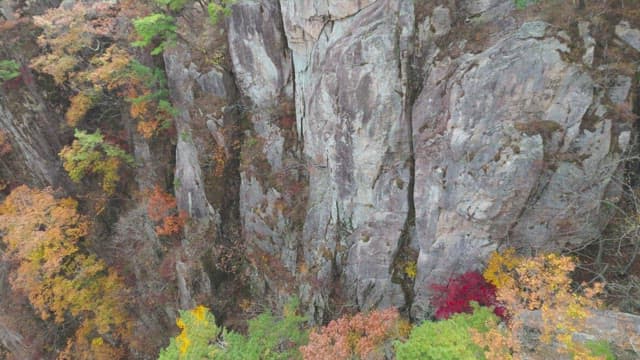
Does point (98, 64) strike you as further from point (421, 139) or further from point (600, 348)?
point (600, 348)

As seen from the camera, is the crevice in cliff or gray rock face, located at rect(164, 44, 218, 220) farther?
gray rock face, located at rect(164, 44, 218, 220)

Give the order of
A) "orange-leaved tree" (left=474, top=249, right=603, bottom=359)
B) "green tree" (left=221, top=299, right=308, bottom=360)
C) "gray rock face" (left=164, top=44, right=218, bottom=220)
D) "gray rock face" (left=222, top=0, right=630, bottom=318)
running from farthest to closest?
"gray rock face" (left=164, top=44, right=218, bottom=220) → "green tree" (left=221, top=299, right=308, bottom=360) → "gray rock face" (left=222, top=0, right=630, bottom=318) → "orange-leaved tree" (left=474, top=249, right=603, bottom=359)

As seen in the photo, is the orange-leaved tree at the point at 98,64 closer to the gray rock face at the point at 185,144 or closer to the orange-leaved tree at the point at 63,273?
the gray rock face at the point at 185,144

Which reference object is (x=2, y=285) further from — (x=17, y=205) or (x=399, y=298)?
(x=399, y=298)

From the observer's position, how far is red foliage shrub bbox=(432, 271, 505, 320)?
1046 centimetres

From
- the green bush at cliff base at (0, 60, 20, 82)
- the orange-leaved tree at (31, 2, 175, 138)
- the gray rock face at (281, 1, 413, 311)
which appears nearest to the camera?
the gray rock face at (281, 1, 413, 311)

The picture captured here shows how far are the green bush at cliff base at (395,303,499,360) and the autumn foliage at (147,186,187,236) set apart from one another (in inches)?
497

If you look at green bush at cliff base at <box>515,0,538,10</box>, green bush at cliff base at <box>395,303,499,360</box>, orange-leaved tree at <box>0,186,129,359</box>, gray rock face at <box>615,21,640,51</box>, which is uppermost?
green bush at cliff base at <box>515,0,538,10</box>

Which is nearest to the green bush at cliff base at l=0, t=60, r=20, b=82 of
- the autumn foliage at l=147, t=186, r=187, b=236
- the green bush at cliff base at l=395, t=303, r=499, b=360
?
the autumn foliage at l=147, t=186, r=187, b=236

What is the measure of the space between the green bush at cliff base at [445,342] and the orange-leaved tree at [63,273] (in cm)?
1612

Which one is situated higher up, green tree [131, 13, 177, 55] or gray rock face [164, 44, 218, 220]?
green tree [131, 13, 177, 55]

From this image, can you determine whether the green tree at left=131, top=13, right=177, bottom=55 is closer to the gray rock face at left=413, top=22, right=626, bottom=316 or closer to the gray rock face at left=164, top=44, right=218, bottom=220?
the gray rock face at left=164, top=44, right=218, bottom=220

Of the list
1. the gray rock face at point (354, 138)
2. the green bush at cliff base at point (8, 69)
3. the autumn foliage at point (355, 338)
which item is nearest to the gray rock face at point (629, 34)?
the gray rock face at point (354, 138)

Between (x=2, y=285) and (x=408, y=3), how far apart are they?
75.6ft
